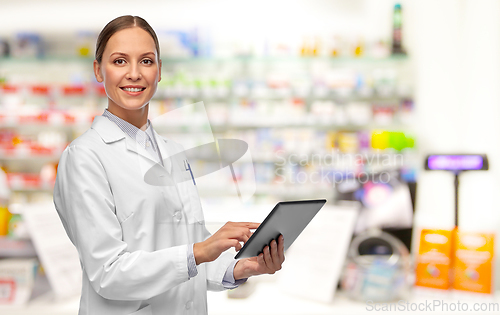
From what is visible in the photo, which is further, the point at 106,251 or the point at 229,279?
the point at 229,279

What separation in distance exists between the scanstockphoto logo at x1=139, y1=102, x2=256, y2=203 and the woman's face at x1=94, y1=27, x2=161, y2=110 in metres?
0.10

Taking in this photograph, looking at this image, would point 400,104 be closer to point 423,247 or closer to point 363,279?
point 423,247

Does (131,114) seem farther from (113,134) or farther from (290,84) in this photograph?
A: (290,84)

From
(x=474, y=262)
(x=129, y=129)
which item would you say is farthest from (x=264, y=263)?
(x=474, y=262)

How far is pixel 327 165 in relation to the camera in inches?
161

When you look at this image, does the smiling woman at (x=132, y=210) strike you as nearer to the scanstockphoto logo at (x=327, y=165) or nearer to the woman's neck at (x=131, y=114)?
the woman's neck at (x=131, y=114)

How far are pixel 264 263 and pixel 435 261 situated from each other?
1.12 m

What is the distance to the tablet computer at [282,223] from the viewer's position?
760 millimetres

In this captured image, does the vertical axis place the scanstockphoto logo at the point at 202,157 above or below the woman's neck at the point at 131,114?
below

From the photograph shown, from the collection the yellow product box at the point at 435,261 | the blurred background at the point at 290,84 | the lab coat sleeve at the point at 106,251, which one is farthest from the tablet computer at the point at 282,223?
the blurred background at the point at 290,84

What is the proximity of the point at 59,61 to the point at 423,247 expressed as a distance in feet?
13.5
